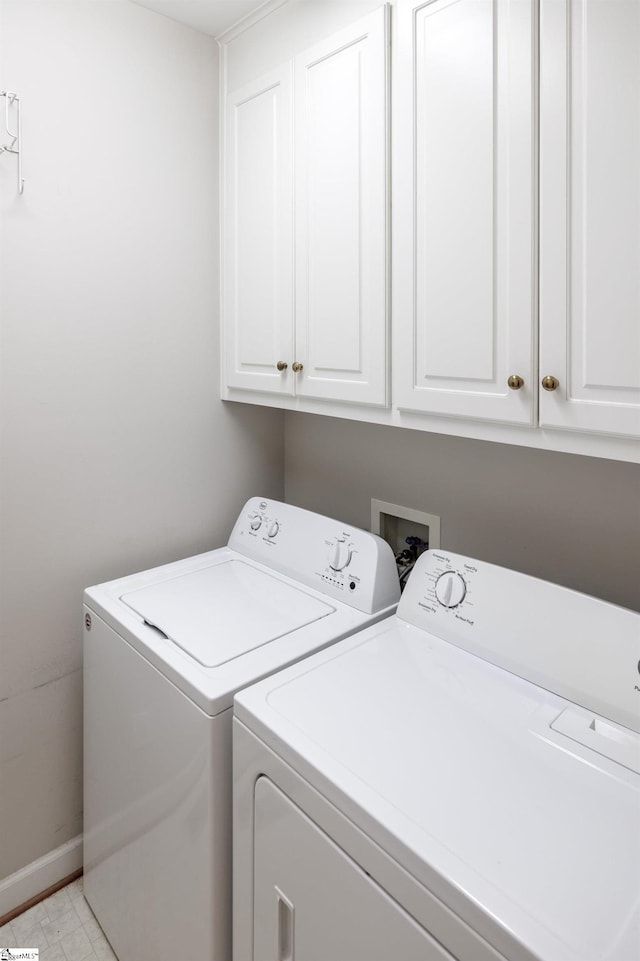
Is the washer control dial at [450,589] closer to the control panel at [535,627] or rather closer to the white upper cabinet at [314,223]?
the control panel at [535,627]

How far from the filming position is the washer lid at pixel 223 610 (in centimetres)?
132

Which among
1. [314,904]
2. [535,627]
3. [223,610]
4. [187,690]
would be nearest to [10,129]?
[223,610]

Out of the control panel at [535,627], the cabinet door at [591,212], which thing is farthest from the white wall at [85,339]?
the cabinet door at [591,212]

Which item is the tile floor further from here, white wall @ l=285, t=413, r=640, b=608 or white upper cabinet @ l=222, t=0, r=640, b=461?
white upper cabinet @ l=222, t=0, r=640, b=461

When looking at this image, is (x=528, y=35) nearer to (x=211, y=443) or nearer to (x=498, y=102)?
(x=498, y=102)

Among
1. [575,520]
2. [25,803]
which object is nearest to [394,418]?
[575,520]

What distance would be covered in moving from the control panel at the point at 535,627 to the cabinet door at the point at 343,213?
1.47 ft

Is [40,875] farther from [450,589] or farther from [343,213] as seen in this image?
[343,213]

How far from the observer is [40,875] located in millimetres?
1725

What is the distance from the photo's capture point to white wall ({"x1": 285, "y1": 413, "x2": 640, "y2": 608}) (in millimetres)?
1317

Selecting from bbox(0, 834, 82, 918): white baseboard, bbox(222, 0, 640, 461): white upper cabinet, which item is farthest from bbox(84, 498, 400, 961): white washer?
bbox(222, 0, 640, 461): white upper cabinet

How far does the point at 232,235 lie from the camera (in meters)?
1.80

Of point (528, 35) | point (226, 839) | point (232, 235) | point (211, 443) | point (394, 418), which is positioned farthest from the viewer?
point (211, 443)

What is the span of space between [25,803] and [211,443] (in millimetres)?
1182
